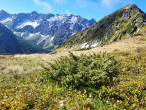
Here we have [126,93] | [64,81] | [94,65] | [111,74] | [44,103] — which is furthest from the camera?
[94,65]

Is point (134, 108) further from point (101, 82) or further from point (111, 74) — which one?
point (111, 74)

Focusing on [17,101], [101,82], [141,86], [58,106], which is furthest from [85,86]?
[17,101]

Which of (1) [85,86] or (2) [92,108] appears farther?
(1) [85,86]

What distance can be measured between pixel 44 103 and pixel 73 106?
44.5 inches

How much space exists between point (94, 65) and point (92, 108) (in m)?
4.10

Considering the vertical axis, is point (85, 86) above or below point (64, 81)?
below

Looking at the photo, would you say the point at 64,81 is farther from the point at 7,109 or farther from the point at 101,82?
the point at 7,109

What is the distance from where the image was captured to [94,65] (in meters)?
7.38

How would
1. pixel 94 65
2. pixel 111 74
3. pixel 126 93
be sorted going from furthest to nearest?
pixel 94 65 → pixel 111 74 → pixel 126 93

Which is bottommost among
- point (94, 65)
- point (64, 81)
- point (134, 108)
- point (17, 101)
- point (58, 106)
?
point (134, 108)

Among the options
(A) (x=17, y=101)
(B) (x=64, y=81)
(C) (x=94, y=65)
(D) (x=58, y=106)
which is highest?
(C) (x=94, y=65)

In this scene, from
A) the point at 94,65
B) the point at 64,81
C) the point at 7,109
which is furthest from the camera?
the point at 94,65

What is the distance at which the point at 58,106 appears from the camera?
138 inches

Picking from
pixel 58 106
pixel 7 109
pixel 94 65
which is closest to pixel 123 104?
pixel 58 106
